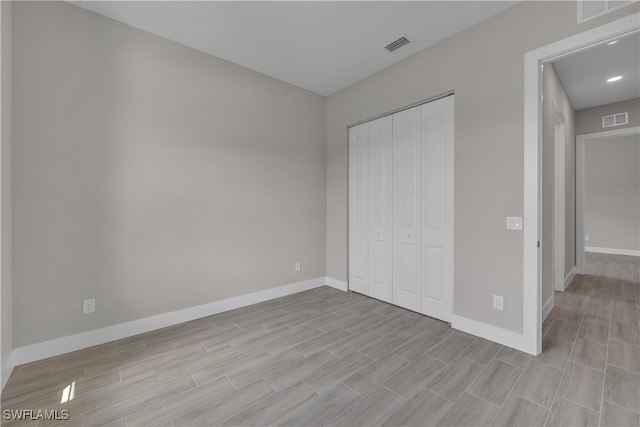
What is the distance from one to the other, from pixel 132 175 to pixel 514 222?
3.63m

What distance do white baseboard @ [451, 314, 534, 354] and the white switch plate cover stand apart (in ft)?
3.07

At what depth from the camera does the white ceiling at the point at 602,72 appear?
2.99 m

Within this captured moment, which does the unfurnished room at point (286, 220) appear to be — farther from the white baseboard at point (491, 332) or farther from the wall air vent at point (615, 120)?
the wall air vent at point (615, 120)

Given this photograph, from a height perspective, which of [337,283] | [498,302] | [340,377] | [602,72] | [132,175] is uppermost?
[602,72]

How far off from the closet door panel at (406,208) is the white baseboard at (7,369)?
354 cm

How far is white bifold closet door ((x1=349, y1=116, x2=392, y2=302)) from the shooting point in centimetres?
352

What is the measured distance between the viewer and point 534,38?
2.24 meters

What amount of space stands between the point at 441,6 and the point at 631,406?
3.25 meters

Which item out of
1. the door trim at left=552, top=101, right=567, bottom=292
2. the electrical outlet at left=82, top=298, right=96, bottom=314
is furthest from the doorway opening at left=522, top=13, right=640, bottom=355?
the electrical outlet at left=82, top=298, right=96, bottom=314

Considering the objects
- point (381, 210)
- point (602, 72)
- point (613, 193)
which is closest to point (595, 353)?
point (381, 210)

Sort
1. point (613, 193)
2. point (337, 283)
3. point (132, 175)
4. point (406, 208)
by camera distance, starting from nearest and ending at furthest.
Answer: point (132, 175) → point (406, 208) → point (337, 283) → point (613, 193)

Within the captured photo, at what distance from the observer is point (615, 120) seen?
4531 millimetres

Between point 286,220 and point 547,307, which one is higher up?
point 286,220

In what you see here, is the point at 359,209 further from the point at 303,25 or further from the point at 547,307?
the point at 547,307
